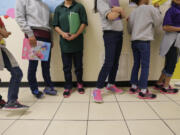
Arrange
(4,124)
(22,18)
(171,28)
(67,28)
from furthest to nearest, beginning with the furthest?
(67,28)
(171,28)
(22,18)
(4,124)

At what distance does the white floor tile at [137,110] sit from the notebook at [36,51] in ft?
3.61

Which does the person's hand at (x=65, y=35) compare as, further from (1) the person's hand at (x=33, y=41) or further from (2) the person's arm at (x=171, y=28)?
(2) the person's arm at (x=171, y=28)

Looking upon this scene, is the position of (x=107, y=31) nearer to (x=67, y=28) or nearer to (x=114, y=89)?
(x=67, y=28)

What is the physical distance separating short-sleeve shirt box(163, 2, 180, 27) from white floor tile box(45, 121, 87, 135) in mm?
1478

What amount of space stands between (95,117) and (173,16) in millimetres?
1451

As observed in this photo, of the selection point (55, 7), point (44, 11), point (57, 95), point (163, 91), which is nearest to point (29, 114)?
point (57, 95)

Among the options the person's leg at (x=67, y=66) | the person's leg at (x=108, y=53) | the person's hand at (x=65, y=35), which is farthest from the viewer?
the person's leg at (x=67, y=66)

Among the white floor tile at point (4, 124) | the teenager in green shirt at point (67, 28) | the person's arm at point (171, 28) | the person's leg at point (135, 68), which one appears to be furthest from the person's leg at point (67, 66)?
the person's arm at point (171, 28)

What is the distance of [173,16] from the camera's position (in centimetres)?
141

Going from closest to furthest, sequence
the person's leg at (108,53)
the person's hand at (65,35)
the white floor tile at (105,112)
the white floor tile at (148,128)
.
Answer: the white floor tile at (148,128) < the white floor tile at (105,112) < the person's leg at (108,53) < the person's hand at (65,35)

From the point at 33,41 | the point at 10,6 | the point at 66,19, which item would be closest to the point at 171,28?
the point at 66,19

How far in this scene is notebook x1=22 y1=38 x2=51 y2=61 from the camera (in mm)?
1405

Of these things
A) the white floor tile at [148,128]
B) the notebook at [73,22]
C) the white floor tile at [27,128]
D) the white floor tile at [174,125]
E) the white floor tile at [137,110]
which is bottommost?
the white floor tile at [27,128]

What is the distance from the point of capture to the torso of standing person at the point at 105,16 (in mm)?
1271
